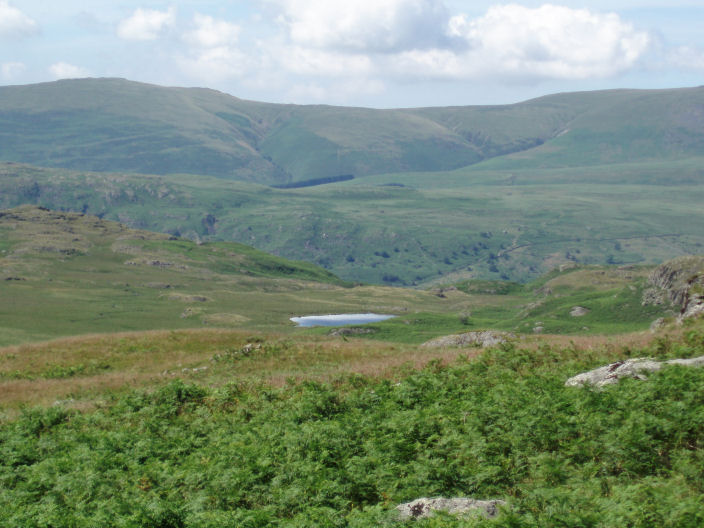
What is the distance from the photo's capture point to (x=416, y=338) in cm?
8375

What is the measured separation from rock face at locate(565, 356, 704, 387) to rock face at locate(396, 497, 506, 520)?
857 centimetres

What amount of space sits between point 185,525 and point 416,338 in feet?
230

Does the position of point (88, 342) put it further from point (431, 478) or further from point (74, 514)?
point (431, 478)

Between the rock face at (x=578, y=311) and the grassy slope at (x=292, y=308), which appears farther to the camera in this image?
the rock face at (x=578, y=311)

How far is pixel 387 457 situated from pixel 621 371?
9616 mm

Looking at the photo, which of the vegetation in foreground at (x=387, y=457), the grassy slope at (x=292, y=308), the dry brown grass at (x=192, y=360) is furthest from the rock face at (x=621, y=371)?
the grassy slope at (x=292, y=308)

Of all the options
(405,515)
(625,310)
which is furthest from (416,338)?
(405,515)

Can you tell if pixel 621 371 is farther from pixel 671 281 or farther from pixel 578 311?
pixel 578 311

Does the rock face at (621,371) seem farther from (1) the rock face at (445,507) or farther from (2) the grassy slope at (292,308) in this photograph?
(2) the grassy slope at (292,308)

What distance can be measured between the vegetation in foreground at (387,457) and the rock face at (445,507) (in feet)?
1.35

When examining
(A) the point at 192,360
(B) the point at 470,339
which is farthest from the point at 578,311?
(A) the point at 192,360

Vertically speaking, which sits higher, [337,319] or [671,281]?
[671,281]

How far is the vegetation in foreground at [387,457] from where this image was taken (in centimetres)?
1409

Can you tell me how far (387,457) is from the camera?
57.3 ft
